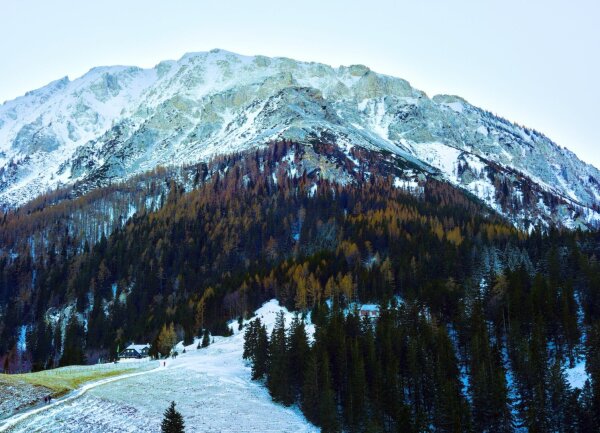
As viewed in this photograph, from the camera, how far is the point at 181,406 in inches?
2603

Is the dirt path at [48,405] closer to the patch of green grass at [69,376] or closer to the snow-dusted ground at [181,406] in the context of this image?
the snow-dusted ground at [181,406]

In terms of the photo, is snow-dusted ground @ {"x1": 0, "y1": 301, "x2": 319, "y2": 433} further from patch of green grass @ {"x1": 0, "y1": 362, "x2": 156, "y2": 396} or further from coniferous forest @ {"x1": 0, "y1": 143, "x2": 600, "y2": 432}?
coniferous forest @ {"x1": 0, "y1": 143, "x2": 600, "y2": 432}

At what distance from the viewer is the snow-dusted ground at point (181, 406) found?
187 ft

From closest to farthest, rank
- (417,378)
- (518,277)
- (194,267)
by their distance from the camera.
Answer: (417,378) → (518,277) → (194,267)

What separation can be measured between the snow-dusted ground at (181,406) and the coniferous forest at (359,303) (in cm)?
406

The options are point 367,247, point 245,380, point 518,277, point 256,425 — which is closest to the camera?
point 256,425

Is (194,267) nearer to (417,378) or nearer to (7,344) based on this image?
(7,344)

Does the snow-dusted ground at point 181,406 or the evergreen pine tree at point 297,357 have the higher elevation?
the evergreen pine tree at point 297,357

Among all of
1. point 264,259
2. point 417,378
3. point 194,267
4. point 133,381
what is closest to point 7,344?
point 194,267

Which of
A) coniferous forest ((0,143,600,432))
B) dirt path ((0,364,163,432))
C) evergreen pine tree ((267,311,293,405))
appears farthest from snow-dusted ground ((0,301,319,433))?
coniferous forest ((0,143,600,432))

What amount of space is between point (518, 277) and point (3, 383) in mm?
79814

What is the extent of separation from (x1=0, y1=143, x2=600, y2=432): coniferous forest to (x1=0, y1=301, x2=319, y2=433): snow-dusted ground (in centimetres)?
406

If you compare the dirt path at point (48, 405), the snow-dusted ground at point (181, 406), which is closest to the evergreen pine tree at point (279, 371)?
the snow-dusted ground at point (181, 406)

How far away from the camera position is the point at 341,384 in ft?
251
